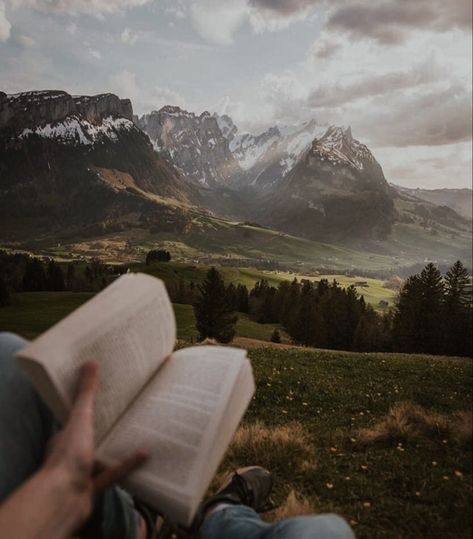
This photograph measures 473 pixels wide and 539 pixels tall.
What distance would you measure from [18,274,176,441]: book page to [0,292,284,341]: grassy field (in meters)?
40.0

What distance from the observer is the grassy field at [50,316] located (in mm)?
49469

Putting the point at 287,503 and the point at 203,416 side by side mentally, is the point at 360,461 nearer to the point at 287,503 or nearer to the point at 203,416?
the point at 287,503

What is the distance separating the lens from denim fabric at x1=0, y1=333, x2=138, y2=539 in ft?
5.68

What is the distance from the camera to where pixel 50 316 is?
5412cm

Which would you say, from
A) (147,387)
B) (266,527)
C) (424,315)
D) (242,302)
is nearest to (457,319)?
(424,315)

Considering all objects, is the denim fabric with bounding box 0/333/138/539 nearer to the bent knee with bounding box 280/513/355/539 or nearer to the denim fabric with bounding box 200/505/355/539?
the denim fabric with bounding box 200/505/355/539

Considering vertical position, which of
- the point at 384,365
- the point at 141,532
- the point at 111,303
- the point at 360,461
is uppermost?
the point at 111,303

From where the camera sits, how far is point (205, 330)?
54500 mm

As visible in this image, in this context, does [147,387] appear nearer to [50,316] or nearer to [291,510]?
[291,510]

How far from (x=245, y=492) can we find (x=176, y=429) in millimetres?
1691

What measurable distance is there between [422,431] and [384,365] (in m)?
8.13

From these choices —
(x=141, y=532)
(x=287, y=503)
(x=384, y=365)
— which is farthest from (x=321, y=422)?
(x=384, y=365)

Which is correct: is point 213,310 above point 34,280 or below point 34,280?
below

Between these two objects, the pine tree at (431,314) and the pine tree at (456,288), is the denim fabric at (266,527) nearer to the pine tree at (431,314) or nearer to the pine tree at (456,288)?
the pine tree at (431,314)
